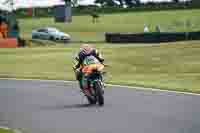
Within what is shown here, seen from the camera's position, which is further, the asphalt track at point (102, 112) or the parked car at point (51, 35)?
the parked car at point (51, 35)

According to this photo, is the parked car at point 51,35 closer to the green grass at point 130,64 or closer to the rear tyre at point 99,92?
the green grass at point 130,64

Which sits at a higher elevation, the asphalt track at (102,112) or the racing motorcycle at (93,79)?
the racing motorcycle at (93,79)

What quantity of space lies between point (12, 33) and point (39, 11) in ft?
177

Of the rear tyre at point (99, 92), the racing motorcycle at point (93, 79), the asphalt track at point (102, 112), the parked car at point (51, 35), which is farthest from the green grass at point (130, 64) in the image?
the parked car at point (51, 35)

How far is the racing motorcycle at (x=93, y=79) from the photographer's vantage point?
18078 mm

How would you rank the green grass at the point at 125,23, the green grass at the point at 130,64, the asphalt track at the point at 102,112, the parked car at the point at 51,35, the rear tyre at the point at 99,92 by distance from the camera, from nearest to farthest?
the asphalt track at the point at 102,112 → the rear tyre at the point at 99,92 → the green grass at the point at 130,64 → the parked car at the point at 51,35 → the green grass at the point at 125,23

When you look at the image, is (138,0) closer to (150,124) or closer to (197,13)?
(197,13)

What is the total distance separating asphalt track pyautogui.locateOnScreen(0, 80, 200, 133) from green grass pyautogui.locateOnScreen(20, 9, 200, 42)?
38.9m

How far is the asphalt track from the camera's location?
1413 cm

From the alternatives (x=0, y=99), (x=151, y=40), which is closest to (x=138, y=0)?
(x=151, y=40)

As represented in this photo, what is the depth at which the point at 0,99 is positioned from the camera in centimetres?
2094

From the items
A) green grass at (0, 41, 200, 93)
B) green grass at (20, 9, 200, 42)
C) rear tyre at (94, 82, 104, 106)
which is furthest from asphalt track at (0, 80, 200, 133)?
green grass at (20, 9, 200, 42)

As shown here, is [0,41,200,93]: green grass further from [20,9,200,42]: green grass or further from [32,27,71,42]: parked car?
[20,9,200,42]: green grass

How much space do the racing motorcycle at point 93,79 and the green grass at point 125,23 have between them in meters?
41.3
